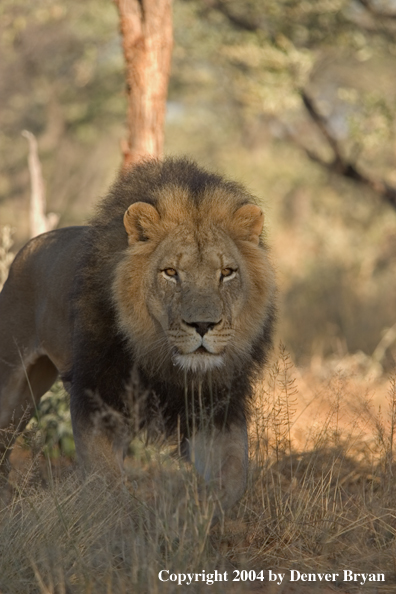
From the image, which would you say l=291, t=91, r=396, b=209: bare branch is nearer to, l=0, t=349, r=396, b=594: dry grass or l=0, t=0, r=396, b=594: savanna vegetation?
l=0, t=0, r=396, b=594: savanna vegetation

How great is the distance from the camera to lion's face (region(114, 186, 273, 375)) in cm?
395

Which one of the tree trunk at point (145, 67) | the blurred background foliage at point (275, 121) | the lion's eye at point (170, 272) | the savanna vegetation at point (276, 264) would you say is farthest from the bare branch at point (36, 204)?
the lion's eye at point (170, 272)

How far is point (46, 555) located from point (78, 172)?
25.5 meters

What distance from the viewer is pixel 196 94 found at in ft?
84.0

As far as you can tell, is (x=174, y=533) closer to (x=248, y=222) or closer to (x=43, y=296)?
(x=248, y=222)

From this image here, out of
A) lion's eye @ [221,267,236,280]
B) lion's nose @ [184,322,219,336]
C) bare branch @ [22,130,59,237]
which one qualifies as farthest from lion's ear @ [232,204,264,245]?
bare branch @ [22,130,59,237]

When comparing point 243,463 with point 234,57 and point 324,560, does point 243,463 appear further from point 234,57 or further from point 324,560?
point 234,57

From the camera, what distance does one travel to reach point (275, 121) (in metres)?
17.2

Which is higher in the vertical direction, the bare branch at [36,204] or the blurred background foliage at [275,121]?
the blurred background foliage at [275,121]

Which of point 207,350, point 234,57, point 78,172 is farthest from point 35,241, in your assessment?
point 78,172

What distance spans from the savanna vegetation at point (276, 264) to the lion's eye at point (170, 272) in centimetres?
81

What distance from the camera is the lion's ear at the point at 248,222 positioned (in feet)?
14.2

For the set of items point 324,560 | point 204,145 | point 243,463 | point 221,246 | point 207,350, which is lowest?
point 324,560

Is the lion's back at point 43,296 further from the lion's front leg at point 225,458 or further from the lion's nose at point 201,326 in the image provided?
the lion's nose at point 201,326
